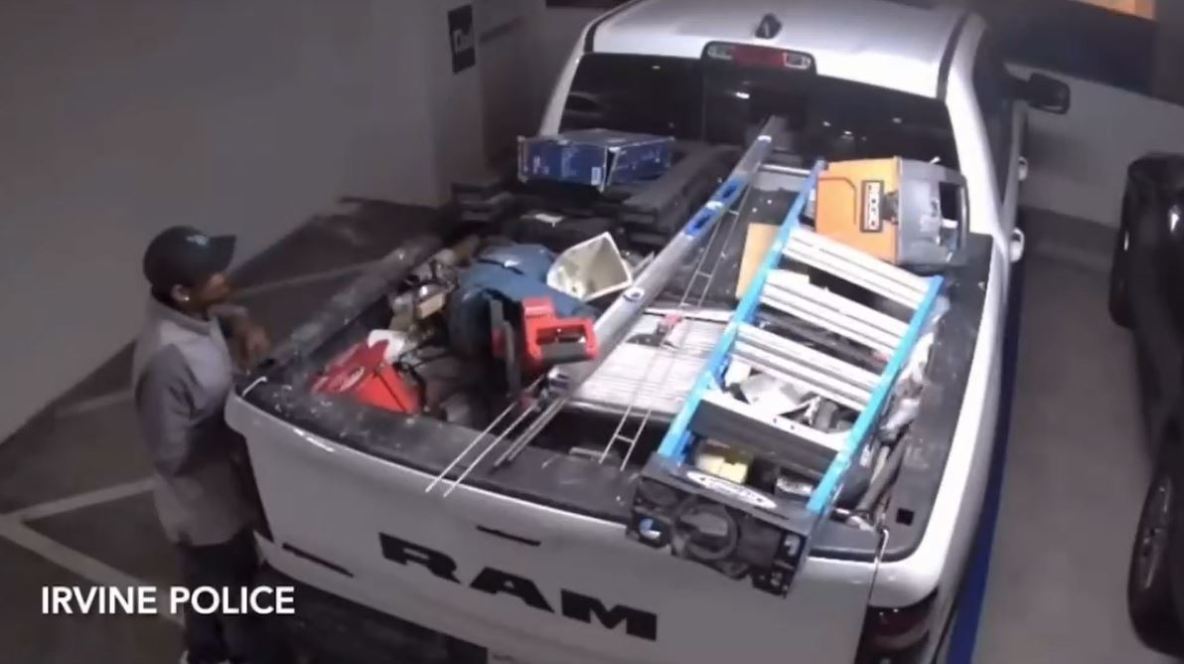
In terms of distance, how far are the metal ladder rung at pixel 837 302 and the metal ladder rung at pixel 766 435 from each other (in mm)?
578

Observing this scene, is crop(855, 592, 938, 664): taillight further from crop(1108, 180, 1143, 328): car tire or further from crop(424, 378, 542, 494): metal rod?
crop(1108, 180, 1143, 328): car tire

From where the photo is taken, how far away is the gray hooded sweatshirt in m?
2.83

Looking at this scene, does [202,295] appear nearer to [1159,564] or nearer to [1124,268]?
[1159,564]

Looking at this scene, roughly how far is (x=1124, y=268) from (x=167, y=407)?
415 cm

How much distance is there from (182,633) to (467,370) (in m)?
1.52

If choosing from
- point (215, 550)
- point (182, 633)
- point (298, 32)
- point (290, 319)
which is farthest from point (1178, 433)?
point (298, 32)

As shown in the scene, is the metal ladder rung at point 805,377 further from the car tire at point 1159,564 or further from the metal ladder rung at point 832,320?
the car tire at point 1159,564

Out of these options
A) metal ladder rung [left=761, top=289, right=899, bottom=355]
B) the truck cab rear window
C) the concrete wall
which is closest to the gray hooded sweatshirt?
metal ladder rung [left=761, top=289, right=899, bottom=355]

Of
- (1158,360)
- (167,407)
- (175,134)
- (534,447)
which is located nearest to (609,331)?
(534,447)

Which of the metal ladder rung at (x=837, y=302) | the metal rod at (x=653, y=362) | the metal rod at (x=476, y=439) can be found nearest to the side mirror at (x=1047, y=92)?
the metal rod at (x=653, y=362)

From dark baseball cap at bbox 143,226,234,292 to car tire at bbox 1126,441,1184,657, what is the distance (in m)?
2.78

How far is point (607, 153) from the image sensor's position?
3.48 meters

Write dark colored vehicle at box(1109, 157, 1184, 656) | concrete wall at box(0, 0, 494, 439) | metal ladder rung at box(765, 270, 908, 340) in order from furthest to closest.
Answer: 1. concrete wall at box(0, 0, 494, 439)
2. dark colored vehicle at box(1109, 157, 1184, 656)
3. metal ladder rung at box(765, 270, 908, 340)

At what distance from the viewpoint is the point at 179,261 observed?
9.31 feet
